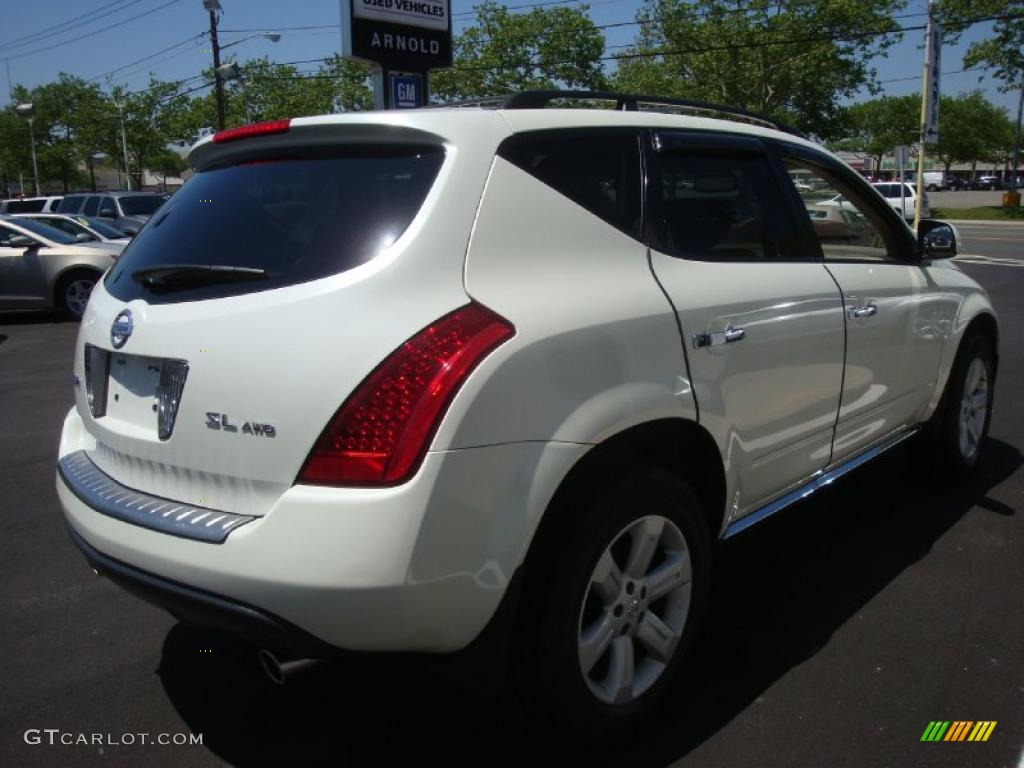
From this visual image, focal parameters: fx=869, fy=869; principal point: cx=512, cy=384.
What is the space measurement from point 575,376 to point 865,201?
7.92 ft

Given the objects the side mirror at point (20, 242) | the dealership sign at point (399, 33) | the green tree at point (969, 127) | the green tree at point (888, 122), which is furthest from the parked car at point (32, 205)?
the green tree at point (969, 127)

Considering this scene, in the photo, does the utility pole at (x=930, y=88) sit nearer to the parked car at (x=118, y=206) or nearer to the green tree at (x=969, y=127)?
the parked car at (x=118, y=206)

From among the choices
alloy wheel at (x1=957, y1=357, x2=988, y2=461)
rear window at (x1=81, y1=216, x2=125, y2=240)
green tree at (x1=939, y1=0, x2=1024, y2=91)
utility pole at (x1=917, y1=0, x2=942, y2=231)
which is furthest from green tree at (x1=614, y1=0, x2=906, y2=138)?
alloy wheel at (x1=957, y1=357, x2=988, y2=461)

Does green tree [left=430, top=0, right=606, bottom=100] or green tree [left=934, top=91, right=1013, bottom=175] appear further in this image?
green tree [left=934, top=91, right=1013, bottom=175]

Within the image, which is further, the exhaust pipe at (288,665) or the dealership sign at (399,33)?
the dealership sign at (399,33)

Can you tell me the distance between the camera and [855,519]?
4254 mm

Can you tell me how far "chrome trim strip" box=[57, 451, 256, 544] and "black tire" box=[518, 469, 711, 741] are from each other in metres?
0.76

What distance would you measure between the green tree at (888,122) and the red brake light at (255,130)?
255ft

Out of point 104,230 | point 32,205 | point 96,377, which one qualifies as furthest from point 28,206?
point 96,377

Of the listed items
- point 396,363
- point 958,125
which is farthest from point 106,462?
point 958,125

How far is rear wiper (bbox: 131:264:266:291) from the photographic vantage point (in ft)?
7.48

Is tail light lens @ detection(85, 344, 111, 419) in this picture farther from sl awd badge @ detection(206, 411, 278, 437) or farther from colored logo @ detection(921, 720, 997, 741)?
colored logo @ detection(921, 720, 997, 741)

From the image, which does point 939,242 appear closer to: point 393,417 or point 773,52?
point 393,417

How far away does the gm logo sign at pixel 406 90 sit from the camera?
11.0 m
